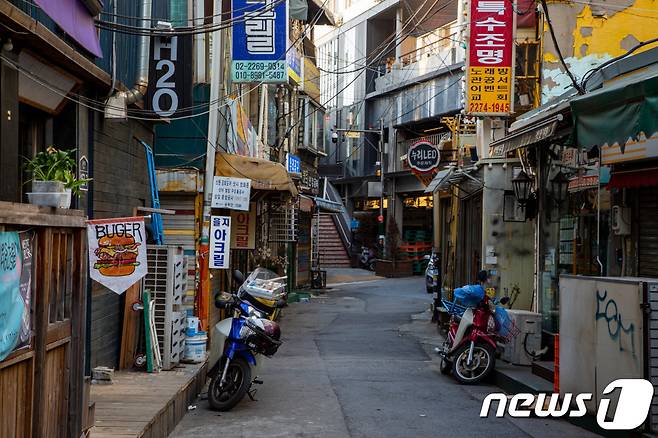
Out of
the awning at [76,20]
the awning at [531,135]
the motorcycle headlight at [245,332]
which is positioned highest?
the awning at [76,20]

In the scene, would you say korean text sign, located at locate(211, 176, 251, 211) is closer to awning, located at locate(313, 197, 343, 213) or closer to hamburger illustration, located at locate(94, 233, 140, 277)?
hamburger illustration, located at locate(94, 233, 140, 277)

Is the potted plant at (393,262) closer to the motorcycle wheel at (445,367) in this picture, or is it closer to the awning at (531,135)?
the motorcycle wheel at (445,367)

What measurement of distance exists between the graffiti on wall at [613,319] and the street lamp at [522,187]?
5748 millimetres

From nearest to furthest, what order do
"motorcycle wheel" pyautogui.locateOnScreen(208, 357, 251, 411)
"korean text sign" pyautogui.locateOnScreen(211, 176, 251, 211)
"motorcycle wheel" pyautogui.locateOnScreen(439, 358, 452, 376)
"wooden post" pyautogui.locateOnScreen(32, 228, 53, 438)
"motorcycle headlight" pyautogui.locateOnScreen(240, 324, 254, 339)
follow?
"wooden post" pyautogui.locateOnScreen(32, 228, 53, 438) → "motorcycle wheel" pyautogui.locateOnScreen(208, 357, 251, 411) → "motorcycle headlight" pyautogui.locateOnScreen(240, 324, 254, 339) → "motorcycle wheel" pyautogui.locateOnScreen(439, 358, 452, 376) → "korean text sign" pyautogui.locateOnScreen(211, 176, 251, 211)

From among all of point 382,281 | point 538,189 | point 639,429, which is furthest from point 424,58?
point 639,429

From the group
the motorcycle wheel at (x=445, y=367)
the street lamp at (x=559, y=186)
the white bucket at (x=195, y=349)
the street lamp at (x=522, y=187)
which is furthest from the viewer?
the street lamp at (x=522, y=187)

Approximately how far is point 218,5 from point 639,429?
9295 mm

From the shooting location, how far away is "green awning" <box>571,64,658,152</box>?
22.8ft

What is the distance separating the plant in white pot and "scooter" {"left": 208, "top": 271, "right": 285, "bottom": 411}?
365cm

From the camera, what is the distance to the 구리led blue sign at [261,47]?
14883mm

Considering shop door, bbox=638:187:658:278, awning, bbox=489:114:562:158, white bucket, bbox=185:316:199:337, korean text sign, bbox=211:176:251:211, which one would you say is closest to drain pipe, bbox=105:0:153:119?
korean text sign, bbox=211:176:251:211

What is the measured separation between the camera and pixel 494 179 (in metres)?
16.1

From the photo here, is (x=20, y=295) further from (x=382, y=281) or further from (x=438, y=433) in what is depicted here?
(x=382, y=281)

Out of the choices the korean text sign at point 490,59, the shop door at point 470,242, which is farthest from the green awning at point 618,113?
the shop door at point 470,242
